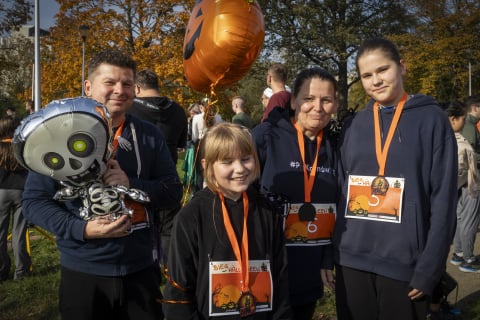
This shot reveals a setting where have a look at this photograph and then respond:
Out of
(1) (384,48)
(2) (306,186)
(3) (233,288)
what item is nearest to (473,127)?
(1) (384,48)

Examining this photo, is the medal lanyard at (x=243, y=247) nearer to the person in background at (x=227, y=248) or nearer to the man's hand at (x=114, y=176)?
the person in background at (x=227, y=248)

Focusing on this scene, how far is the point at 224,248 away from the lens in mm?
1940

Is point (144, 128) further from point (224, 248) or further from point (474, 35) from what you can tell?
point (474, 35)

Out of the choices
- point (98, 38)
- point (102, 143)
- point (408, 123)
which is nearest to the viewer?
point (102, 143)

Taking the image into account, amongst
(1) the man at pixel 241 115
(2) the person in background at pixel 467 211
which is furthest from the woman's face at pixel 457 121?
(1) the man at pixel 241 115

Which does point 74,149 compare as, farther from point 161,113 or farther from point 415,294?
point 161,113

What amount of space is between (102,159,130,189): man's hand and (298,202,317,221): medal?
934mm

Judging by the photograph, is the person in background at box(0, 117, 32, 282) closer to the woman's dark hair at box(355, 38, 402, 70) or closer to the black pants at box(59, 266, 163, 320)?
the black pants at box(59, 266, 163, 320)

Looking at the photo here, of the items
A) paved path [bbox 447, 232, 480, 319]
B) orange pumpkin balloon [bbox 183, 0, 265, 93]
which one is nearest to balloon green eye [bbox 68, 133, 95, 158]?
orange pumpkin balloon [bbox 183, 0, 265, 93]

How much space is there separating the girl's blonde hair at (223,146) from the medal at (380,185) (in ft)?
1.93

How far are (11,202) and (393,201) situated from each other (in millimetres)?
4334

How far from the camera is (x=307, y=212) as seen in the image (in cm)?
233

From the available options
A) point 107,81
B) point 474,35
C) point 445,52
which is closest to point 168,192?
point 107,81

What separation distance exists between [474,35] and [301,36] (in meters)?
9.73
